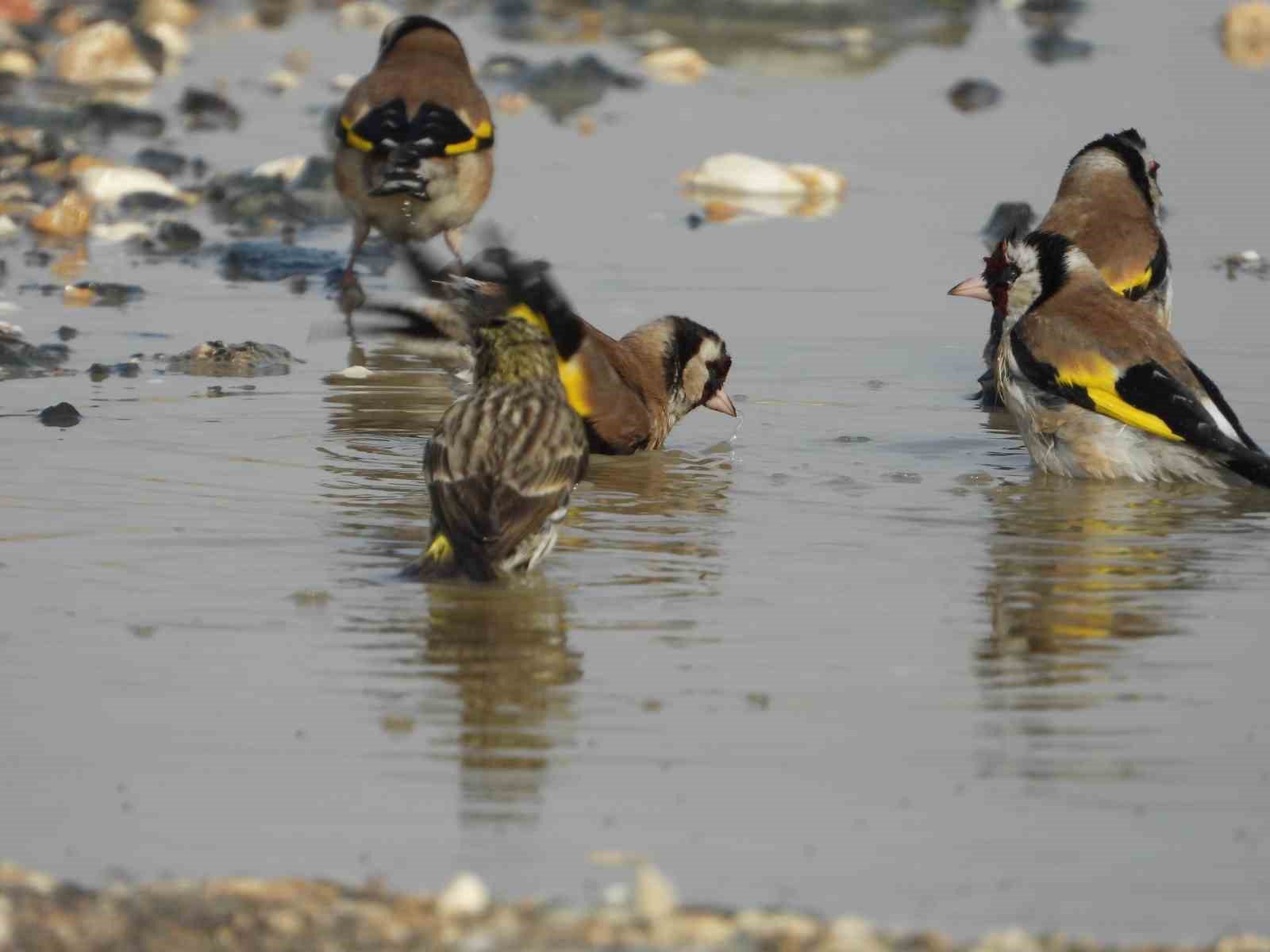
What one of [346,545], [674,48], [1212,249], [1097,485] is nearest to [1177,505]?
[1097,485]

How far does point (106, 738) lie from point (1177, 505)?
4.10 metres

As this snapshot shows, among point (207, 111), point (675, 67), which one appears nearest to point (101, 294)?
point (207, 111)

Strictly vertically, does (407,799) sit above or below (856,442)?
below

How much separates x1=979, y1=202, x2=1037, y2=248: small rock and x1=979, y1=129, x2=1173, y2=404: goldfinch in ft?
5.74

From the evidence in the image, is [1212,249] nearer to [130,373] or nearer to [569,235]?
[569,235]

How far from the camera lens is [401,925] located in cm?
379

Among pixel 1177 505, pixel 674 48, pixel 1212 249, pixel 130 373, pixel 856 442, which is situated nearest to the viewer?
pixel 1177 505

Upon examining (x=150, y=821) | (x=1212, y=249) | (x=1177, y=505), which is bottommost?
(x=150, y=821)

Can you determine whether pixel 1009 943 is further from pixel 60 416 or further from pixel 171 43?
pixel 171 43

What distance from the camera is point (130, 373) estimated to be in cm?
935

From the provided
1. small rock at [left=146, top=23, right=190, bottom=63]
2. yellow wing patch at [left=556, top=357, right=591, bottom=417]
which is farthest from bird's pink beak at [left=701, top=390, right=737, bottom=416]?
small rock at [left=146, top=23, right=190, bottom=63]

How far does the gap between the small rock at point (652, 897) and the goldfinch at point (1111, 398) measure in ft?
13.9

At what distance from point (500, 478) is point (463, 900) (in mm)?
2530

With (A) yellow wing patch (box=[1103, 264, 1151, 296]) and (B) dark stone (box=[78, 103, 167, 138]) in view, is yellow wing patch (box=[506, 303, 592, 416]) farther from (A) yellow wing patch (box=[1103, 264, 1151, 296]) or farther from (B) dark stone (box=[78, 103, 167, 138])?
(B) dark stone (box=[78, 103, 167, 138])
